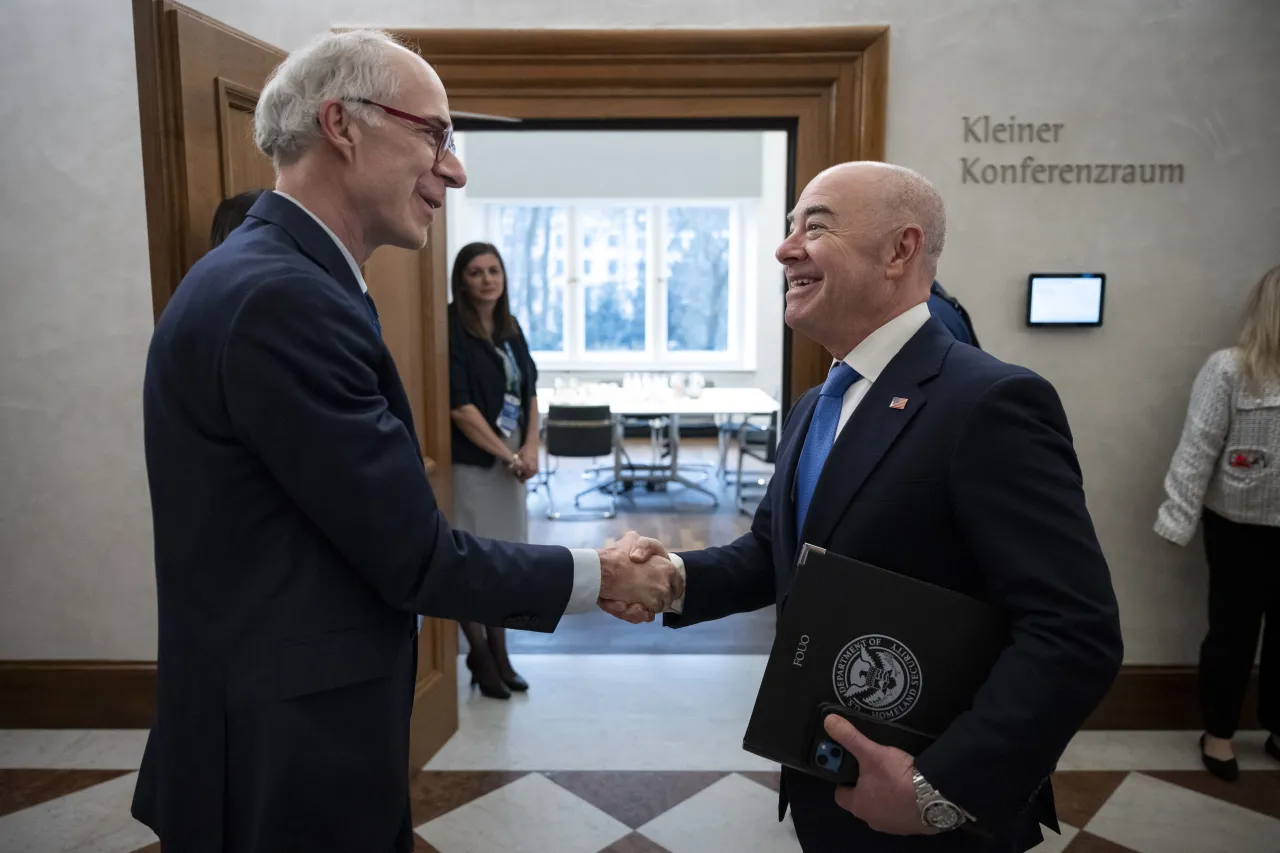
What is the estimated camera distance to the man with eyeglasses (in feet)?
3.69

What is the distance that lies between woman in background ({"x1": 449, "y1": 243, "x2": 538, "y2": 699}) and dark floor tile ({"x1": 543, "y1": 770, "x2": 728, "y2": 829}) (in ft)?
2.37

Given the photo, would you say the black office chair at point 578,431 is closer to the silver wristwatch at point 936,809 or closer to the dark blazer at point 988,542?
the dark blazer at point 988,542

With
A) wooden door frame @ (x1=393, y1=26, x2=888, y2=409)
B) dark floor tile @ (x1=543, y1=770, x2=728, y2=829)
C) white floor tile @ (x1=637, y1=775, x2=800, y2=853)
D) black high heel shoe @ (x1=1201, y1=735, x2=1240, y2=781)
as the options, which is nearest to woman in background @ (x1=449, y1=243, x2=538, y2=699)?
wooden door frame @ (x1=393, y1=26, x2=888, y2=409)

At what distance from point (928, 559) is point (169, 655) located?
1.04 metres

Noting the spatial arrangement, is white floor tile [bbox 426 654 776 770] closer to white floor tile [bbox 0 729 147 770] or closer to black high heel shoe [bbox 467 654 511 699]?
black high heel shoe [bbox 467 654 511 699]

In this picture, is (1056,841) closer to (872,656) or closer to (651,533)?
(872,656)

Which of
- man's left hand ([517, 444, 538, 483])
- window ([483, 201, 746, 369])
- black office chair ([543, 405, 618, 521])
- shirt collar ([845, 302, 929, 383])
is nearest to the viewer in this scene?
shirt collar ([845, 302, 929, 383])

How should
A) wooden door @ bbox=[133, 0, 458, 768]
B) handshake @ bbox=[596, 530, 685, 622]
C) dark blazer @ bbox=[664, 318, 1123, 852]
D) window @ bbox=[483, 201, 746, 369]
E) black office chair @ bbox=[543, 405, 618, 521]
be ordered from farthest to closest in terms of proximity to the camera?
window @ bbox=[483, 201, 746, 369] → black office chair @ bbox=[543, 405, 618, 521] → wooden door @ bbox=[133, 0, 458, 768] → handshake @ bbox=[596, 530, 685, 622] → dark blazer @ bbox=[664, 318, 1123, 852]

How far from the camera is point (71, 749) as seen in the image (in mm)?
3094

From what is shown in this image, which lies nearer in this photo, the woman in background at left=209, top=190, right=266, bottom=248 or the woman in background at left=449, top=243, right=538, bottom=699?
the woman in background at left=209, top=190, right=266, bottom=248

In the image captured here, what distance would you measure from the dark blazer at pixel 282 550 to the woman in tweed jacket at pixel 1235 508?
2.64m

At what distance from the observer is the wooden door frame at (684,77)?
9.84 ft

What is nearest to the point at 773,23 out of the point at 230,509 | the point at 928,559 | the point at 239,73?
the point at 239,73

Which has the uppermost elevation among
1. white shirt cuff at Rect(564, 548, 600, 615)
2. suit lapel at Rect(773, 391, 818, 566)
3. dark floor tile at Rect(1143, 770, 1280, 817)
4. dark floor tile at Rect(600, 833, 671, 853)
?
suit lapel at Rect(773, 391, 818, 566)
